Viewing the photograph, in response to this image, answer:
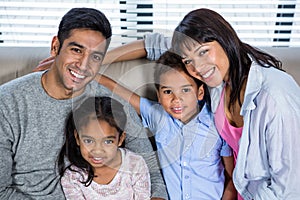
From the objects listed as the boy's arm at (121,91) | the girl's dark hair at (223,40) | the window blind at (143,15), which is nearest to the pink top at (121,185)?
the boy's arm at (121,91)

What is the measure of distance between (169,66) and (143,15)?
0.78 metres

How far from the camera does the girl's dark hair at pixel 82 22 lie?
144 cm

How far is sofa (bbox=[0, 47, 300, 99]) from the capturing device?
1.62m

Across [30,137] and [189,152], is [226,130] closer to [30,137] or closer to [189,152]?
[189,152]

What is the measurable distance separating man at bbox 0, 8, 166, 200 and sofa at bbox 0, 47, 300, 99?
0.50 feet

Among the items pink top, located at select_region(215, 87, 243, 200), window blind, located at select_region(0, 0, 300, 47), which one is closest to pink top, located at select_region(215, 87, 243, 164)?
pink top, located at select_region(215, 87, 243, 200)

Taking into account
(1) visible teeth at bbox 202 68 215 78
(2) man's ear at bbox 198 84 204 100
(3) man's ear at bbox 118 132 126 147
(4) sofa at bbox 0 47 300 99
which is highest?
(1) visible teeth at bbox 202 68 215 78

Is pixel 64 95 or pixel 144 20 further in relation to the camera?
pixel 144 20

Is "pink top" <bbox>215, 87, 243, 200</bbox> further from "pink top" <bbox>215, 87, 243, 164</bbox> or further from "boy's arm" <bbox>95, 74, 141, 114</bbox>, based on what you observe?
"boy's arm" <bbox>95, 74, 141, 114</bbox>

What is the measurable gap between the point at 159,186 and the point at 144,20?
0.92m

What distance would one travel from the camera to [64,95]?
4.86 ft

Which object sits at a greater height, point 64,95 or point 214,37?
point 214,37

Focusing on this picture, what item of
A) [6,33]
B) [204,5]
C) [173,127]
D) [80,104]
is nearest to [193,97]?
[173,127]

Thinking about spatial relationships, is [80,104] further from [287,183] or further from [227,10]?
[227,10]
